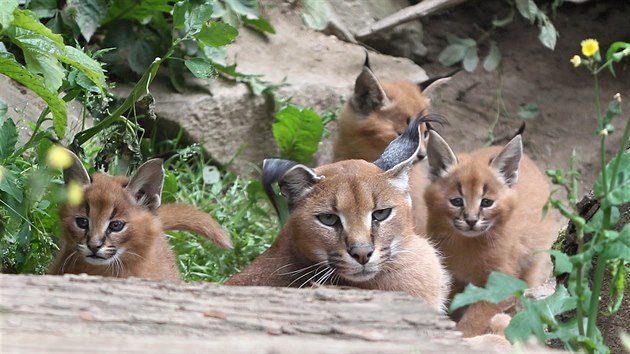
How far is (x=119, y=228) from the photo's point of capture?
6250 mm

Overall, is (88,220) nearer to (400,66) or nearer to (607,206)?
(607,206)

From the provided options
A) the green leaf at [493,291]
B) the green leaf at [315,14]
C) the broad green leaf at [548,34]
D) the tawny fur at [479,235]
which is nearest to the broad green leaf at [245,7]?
the green leaf at [315,14]

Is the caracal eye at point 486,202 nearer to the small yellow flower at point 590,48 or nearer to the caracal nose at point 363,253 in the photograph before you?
the caracal nose at point 363,253

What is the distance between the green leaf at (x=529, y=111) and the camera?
10844mm

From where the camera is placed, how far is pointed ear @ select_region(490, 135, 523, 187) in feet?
25.7

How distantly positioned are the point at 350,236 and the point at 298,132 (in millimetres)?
3135

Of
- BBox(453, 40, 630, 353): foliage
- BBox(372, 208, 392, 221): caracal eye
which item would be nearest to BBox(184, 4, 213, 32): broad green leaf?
BBox(372, 208, 392, 221): caracal eye

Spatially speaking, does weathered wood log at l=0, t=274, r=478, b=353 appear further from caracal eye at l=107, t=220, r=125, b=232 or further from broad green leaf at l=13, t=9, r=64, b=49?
caracal eye at l=107, t=220, r=125, b=232

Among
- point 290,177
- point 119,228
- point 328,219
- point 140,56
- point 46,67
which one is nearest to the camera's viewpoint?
point 46,67

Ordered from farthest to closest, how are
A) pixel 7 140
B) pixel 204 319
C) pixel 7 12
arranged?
pixel 7 140
pixel 7 12
pixel 204 319

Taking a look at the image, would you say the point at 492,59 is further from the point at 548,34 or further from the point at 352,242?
the point at 352,242

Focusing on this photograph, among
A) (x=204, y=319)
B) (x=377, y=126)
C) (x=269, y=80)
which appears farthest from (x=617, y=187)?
(x=269, y=80)

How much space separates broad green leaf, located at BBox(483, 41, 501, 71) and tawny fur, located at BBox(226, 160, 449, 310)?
520 cm

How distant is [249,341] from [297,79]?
669cm
